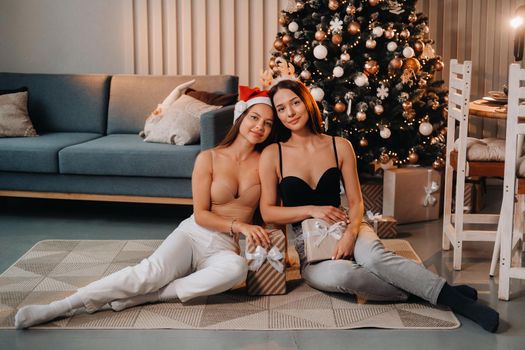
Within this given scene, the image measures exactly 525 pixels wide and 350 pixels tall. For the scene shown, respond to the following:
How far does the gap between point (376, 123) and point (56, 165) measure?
1.93 meters

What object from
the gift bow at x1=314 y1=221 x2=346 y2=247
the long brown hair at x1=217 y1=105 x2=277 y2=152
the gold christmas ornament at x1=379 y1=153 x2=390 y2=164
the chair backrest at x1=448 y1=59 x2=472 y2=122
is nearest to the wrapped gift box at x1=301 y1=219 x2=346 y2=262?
the gift bow at x1=314 y1=221 x2=346 y2=247

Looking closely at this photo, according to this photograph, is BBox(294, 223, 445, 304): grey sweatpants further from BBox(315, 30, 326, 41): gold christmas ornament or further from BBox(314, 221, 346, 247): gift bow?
BBox(315, 30, 326, 41): gold christmas ornament

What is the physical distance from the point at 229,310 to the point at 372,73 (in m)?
1.96

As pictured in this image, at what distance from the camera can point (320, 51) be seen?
4.48 metres

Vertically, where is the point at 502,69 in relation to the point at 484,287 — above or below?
above

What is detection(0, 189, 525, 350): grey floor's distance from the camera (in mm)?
2787

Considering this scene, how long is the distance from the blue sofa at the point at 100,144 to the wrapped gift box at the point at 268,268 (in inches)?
48.9

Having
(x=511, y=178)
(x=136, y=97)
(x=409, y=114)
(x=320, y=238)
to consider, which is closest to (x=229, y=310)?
(x=320, y=238)

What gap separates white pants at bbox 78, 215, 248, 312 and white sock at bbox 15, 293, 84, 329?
44 millimetres

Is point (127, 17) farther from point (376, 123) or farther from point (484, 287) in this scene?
point (484, 287)

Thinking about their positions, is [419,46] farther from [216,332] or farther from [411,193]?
[216,332]

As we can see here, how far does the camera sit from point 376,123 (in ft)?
15.0

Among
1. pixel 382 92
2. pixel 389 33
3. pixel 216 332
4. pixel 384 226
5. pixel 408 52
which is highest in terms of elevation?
pixel 389 33

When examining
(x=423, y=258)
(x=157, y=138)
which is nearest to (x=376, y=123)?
(x=423, y=258)
